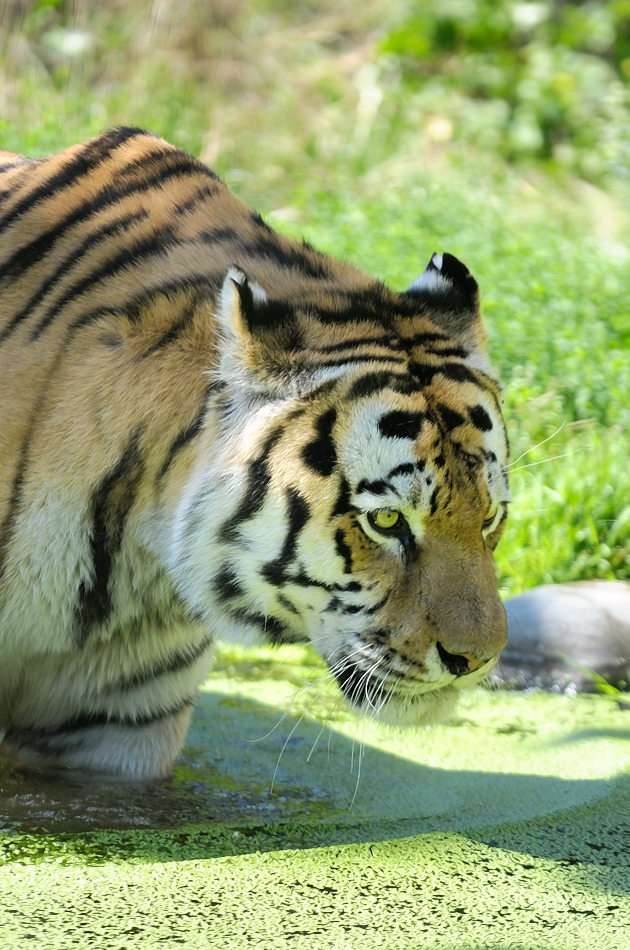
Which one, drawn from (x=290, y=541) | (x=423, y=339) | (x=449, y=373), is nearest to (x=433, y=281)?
(x=423, y=339)

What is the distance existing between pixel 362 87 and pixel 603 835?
900 cm

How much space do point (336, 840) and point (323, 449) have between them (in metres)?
1.00

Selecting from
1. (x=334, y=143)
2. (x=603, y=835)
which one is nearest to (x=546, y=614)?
(x=603, y=835)

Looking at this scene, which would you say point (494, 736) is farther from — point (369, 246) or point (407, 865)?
point (369, 246)

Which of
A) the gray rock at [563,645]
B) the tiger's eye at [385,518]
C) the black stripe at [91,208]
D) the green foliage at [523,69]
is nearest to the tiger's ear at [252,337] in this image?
the tiger's eye at [385,518]

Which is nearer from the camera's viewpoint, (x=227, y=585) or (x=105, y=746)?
(x=227, y=585)

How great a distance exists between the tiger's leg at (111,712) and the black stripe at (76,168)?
1.13 meters

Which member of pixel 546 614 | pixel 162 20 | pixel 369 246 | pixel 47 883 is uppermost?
pixel 162 20

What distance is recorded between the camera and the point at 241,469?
2.38 metres

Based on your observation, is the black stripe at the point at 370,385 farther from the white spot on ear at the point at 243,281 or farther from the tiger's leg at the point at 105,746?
the tiger's leg at the point at 105,746

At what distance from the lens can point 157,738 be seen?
2896 millimetres

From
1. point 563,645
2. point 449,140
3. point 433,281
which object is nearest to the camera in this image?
point 433,281

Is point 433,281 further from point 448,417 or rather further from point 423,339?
point 448,417

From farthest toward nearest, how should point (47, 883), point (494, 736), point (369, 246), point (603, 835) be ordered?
point (369, 246), point (494, 736), point (603, 835), point (47, 883)
